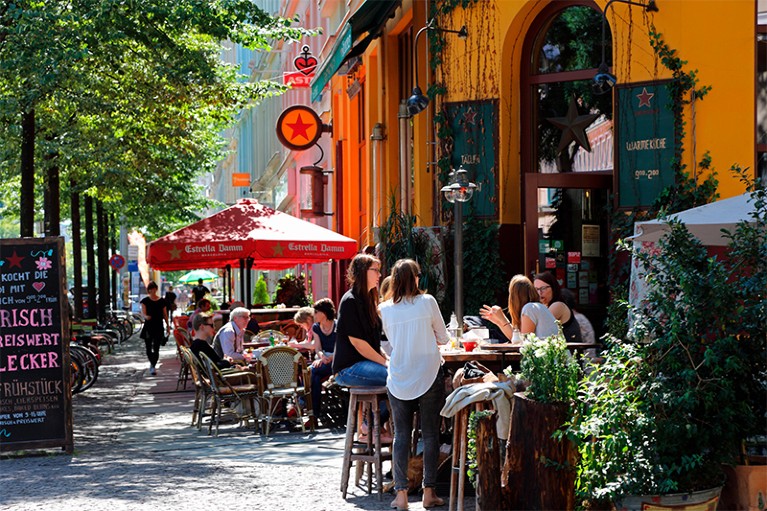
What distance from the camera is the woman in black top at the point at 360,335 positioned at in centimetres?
947

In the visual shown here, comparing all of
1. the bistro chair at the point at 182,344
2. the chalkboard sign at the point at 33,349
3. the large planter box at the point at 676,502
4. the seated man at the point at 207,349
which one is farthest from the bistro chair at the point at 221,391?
the large planter box at the point at 676,502

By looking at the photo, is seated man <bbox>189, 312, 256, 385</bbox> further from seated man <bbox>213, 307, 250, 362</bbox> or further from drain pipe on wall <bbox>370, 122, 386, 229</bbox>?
drain pipe on wall <bbox>370, 122, 386, 229</bbox>

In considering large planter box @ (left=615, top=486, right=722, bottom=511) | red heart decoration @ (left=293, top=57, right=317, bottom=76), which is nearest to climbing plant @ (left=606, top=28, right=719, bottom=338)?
large planter box @ (left=615, top=486, right=722, bottom=511)

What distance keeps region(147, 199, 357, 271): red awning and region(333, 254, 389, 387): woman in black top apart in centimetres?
853

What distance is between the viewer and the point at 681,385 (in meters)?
7.06

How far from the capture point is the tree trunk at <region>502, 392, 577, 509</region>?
7.47 m

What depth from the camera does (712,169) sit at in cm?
1373

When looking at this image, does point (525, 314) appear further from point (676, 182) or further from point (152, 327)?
point (152, 327)

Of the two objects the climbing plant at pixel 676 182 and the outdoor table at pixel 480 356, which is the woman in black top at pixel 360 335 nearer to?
the outdoor table at pixel 480 356

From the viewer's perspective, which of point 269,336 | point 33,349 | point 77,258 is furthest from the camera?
point 77,258

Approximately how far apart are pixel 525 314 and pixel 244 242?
330 inches

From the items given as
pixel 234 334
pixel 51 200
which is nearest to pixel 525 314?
pixel 234 334

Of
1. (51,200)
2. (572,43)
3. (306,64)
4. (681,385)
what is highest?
→ (306,64)

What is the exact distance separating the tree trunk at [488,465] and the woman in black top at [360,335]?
176 cm
